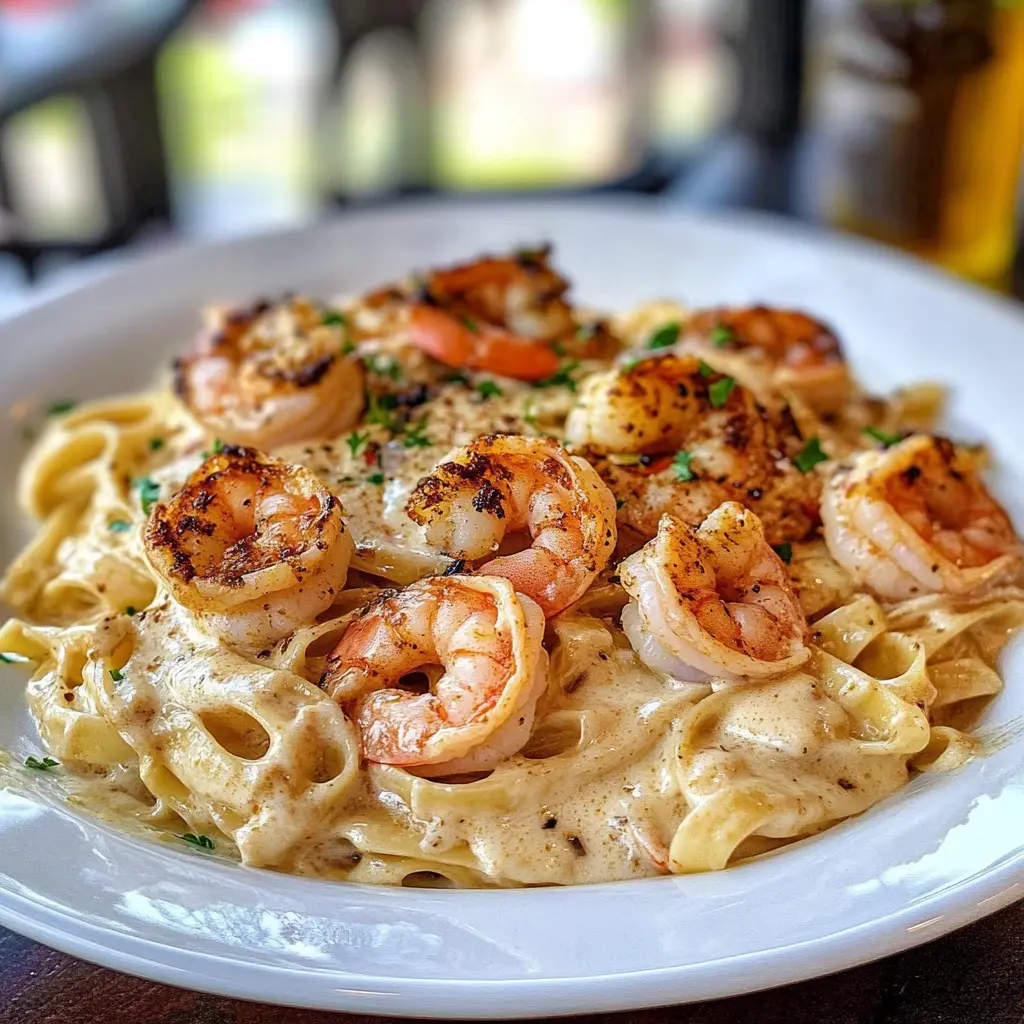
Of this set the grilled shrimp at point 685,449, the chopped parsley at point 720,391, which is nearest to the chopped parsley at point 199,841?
the grilled shrimp at point 685,449

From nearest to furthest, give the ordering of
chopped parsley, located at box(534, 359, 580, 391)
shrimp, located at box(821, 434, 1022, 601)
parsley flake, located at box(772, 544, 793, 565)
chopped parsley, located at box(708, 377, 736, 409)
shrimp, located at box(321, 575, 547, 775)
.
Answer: shrimp, located at box(321, 575, 547, 775) → shrimp, located at box(821, 434, 1022, 601) → parsley flake, located at box(772, 544, 793, 565) → chopped parsley, located at box(708, 377, 736, 409) → chopped parsley, located at box(534, 359, 580, 391)

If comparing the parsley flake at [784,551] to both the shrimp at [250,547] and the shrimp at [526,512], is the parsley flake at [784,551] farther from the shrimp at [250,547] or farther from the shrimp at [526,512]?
the shrimp at [250,547]

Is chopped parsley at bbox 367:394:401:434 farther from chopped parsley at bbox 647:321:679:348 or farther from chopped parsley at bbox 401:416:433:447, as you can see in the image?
chopped parsley at bbox 647:321:679:348

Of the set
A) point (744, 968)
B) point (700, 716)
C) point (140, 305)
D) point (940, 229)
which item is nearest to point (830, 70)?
point (940, 229)

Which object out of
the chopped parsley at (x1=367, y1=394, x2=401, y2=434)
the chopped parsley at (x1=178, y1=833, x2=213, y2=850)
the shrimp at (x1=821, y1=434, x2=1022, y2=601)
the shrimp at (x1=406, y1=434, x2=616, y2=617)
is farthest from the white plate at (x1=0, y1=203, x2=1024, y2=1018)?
the chopped parsley at (x1=367, y1=394, x2=401, y2=434)

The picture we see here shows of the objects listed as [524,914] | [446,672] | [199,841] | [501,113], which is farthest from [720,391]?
[501,113]

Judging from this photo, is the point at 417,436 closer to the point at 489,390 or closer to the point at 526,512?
the point at 489,390
